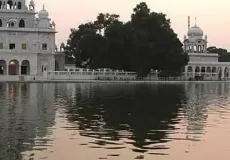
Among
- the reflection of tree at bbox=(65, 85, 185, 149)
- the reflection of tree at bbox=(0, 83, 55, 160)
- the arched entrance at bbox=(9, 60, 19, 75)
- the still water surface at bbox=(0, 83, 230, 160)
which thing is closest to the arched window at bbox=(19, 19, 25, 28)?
the arched entrance at bbox=(9, 60, 19, 75)

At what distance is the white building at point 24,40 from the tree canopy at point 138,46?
21.8 feet

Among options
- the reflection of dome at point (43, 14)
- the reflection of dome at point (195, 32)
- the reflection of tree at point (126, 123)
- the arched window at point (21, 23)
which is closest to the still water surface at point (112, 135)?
the reflection of tree at point (126, 123)

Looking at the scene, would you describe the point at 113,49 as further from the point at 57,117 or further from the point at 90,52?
the point at 57,117

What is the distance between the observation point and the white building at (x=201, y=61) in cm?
10375

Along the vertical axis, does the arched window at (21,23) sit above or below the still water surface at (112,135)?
above

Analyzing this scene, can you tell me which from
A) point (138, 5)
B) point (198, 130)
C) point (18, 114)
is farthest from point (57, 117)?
point (138, 5)

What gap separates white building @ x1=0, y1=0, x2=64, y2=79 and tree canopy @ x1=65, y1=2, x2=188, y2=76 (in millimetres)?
6631

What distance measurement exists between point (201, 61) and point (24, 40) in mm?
43520

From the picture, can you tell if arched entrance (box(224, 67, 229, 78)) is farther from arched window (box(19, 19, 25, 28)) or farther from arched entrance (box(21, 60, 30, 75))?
arched window (box(19, 19, 25, 28))

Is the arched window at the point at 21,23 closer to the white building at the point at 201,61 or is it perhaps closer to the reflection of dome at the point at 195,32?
the white building at the point at 201,61

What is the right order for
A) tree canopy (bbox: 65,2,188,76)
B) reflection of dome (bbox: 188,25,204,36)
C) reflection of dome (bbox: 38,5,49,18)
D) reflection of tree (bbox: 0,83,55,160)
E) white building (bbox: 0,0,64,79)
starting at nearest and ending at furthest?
Result: 1. reflection of tree (bbox: 0,83,55,160)
2. tree canopy (bbox: 65,2,188,76)
3. white building (bbox: 0,0,64,79)
4. reflection of dome (bbox: 38,5,49,18)
5. reflection of dome (bbox: 188,25,204,36)

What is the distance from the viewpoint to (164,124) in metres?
19.9

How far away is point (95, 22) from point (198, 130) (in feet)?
257

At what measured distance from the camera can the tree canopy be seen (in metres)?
79.0
